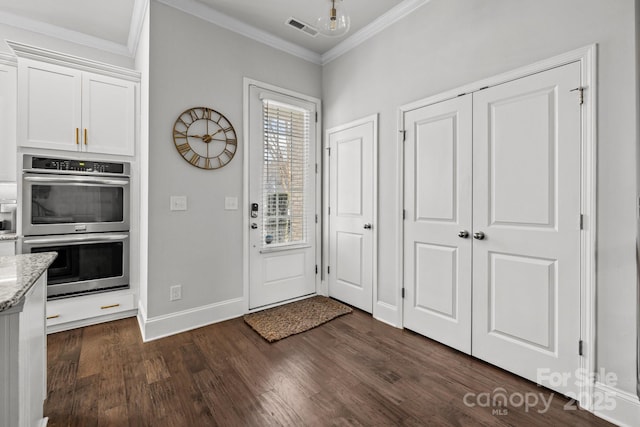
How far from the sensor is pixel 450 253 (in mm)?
2436

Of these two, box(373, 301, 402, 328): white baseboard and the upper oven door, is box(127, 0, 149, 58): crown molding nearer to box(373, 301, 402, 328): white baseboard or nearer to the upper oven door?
the upper oven door

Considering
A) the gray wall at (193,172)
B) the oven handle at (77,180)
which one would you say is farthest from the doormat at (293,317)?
the oven handle at (77,180)

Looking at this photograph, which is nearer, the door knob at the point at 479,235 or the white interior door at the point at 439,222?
the door knob at the point at 479,235

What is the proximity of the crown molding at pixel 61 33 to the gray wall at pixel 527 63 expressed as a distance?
2.77 metres

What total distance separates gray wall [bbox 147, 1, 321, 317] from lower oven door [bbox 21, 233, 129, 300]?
1.99 ft

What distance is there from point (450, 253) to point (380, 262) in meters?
0.77

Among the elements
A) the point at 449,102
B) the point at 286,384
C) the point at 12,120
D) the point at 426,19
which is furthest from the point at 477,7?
the point at 12,120

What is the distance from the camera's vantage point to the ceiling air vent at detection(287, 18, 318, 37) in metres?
2.99

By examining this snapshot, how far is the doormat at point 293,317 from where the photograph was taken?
8.96 feet

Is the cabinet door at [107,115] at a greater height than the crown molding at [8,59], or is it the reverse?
the crown molding at [8,59]

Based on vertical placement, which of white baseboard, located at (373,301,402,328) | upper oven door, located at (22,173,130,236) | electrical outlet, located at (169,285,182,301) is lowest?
white baseboard, located at (373,301,402,328)

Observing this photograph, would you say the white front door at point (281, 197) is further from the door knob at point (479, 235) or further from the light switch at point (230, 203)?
the door knob at point (479, 235)

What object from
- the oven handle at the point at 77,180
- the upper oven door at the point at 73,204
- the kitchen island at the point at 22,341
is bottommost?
the kitchen island at the point at 22,341

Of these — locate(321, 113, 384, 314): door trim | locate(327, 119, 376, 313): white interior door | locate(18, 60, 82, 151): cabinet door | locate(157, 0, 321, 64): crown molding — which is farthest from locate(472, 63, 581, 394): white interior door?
locate(18, 60, 82, 151): cabinet door
